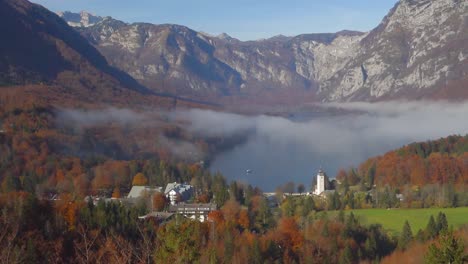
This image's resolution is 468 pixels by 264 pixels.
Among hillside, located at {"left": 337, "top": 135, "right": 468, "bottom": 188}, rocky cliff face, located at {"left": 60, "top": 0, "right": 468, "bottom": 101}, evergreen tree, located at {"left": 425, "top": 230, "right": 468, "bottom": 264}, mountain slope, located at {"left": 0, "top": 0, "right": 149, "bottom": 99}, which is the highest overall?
rocky cliff face, located at {"left": 60, "top": 0, "right": 468, "bottom": 101}

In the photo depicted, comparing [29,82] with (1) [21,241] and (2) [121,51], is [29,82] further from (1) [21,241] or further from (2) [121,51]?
(2) [121,51]

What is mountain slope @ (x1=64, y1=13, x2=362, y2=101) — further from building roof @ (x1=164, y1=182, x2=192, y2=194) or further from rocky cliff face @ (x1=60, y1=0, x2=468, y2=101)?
building roof @ (x1=164, y1=182, x2=192, y2=194)

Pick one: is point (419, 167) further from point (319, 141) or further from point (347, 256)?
point (319, 141)

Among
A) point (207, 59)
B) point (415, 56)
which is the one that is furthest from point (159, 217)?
point (207, 59)

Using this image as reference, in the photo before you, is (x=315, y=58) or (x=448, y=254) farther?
(x=315, y=58)

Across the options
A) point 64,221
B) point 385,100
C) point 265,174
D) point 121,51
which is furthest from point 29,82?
point 121,51

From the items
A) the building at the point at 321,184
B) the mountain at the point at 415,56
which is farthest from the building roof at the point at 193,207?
the mountain at the point at 415,56

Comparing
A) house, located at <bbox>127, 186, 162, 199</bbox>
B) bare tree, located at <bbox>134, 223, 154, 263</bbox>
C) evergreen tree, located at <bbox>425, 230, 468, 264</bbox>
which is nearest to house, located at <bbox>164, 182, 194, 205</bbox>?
house, located at <bbox>127, 186, 162, 199</bbox>
